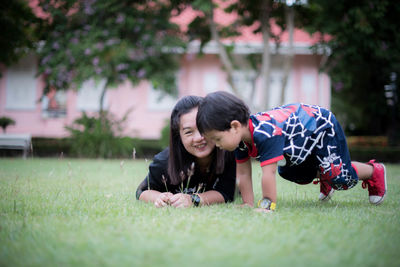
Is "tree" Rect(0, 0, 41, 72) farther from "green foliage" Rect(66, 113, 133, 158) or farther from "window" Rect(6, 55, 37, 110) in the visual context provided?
"window" Rect(6, 55, 37, 110)

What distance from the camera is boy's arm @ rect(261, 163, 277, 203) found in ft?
7.95

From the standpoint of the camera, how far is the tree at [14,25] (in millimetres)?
9520

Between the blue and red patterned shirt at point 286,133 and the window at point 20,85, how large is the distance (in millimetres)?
14629

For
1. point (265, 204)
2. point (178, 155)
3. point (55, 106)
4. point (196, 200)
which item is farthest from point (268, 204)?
point (55, 106)

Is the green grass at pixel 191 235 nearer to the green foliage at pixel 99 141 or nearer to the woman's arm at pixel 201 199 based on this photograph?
the woman's arm at pixel 201 199

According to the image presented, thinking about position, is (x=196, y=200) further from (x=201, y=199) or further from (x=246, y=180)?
(x=246, y=180)

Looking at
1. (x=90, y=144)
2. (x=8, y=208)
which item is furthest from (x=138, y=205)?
(x=90, y=144)

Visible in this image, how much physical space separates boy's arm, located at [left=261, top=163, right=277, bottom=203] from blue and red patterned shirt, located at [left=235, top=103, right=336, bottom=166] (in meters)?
0.04

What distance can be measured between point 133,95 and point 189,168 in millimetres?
12731

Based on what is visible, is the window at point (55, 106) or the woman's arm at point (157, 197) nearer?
the woman's arm at point (157, 197)

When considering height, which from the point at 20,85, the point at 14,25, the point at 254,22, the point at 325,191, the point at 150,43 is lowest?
the point at 325,191

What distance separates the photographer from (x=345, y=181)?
2912mm

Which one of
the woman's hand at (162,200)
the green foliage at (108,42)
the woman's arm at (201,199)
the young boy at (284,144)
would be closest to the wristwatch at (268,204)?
the young boy at (284,144)

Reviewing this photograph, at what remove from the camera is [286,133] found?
104 inches
